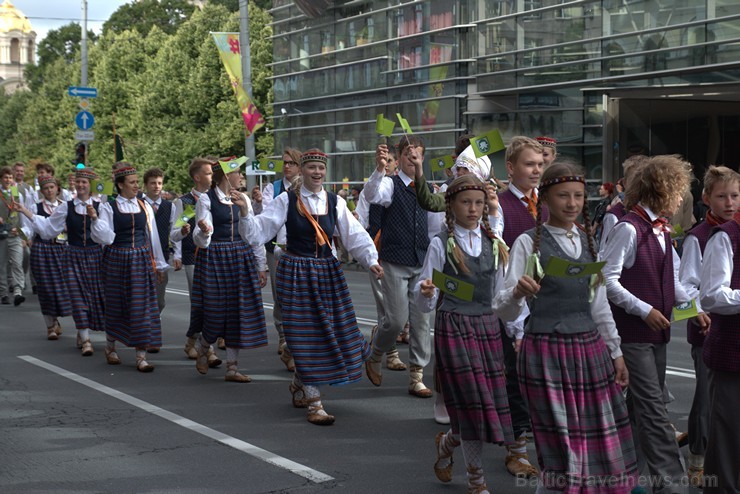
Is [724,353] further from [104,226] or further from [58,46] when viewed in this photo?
[58,46]

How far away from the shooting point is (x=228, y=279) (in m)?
9.79

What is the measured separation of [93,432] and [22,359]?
3804 millimetres

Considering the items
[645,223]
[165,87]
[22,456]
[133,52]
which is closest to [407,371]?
[22,456]

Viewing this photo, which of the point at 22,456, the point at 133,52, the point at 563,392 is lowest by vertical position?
the point at 22,456

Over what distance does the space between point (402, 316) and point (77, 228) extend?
5093 mm

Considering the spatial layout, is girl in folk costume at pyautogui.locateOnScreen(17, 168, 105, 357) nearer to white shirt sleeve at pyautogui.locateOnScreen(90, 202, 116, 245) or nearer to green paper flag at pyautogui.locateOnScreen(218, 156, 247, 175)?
white shirt sleeve at pyautogui.locateOnScreen(90, 202, 116, 245)

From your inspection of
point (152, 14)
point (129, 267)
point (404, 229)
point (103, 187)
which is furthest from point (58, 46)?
point (404, 229)

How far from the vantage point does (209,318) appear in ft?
32.0

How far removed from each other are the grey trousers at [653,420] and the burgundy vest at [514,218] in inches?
54.6

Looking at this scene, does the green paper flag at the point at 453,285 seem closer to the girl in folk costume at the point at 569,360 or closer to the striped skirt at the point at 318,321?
the girl in folk costume at the point at 569,360

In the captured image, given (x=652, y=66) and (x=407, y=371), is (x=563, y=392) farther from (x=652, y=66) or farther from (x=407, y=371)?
(x=652, y=66)

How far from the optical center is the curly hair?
5684mm

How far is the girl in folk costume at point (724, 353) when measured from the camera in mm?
5066

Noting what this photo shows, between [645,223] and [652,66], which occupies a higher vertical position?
[652,66]
